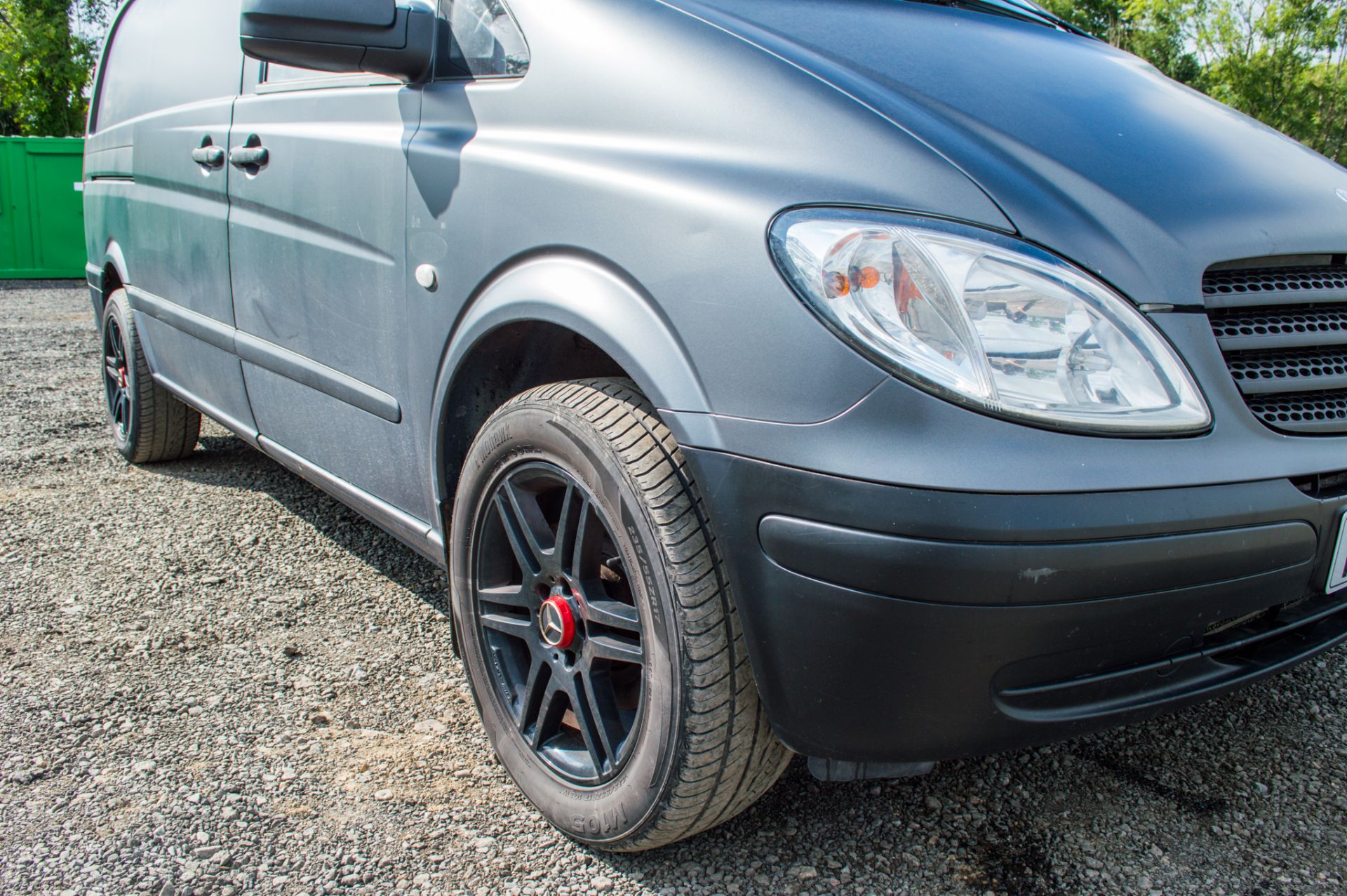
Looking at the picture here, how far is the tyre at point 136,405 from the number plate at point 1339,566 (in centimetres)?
369

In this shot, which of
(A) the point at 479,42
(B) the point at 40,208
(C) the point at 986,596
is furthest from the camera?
(B) the point at 40,208

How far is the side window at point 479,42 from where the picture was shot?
184 cm

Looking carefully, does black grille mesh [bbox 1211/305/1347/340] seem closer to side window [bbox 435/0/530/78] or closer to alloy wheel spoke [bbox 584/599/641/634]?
alloy wheel spoke [bbox 584/599/641/634]

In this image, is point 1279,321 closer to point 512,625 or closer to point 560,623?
point 560,623

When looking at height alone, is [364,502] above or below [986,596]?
below

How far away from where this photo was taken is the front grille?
1423 mm

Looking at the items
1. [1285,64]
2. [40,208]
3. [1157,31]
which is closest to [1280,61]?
[1285,64]

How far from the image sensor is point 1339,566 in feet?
4.82

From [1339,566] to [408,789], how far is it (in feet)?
5.25

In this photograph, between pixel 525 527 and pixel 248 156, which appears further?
pixel 248 156

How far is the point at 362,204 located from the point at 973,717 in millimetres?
1552

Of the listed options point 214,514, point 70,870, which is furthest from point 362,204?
point 214,514

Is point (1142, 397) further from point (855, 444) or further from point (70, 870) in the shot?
point (70, 870)

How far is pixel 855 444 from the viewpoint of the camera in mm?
1267
